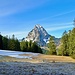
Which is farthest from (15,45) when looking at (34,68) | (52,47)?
(34,68)

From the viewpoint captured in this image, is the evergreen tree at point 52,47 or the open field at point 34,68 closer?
the open field at point 34,68

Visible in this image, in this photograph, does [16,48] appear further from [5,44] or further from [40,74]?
[40,74]

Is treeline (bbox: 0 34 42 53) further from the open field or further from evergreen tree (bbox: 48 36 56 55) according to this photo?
the open field

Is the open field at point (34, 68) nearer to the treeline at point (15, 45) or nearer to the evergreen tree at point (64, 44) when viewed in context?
the evergreen tree at point (64, 44)

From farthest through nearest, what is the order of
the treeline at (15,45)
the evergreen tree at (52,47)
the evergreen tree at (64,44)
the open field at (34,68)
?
the treeline at (15,45) < the evergreen tree at (52,47) < the evergreen tree at (64,44) < the open field at (34,68)

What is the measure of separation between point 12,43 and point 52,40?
2264 cm

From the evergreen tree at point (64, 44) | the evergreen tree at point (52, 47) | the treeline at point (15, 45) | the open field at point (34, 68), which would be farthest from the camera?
the treeline at point (15, 45)

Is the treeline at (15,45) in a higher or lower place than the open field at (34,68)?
higher

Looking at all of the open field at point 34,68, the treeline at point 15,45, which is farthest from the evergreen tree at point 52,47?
the open field at point 34,68

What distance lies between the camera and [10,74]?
1756cm

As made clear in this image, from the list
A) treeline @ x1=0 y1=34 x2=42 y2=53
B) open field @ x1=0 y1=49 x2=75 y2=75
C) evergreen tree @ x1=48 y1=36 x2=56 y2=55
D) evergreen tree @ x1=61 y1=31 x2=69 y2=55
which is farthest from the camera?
treeline @ x1=0 y1=34 x2=42 y2=53

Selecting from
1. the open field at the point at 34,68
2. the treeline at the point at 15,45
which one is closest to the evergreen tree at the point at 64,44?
the treeline at the point at 15,45

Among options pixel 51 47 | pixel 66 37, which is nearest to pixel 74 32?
pixel 66 37

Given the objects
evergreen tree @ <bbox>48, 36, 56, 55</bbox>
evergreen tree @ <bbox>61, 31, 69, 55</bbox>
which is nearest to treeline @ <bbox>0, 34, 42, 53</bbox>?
evergreen tree @ <bbox>48, 36, 56, 55</bbox>
